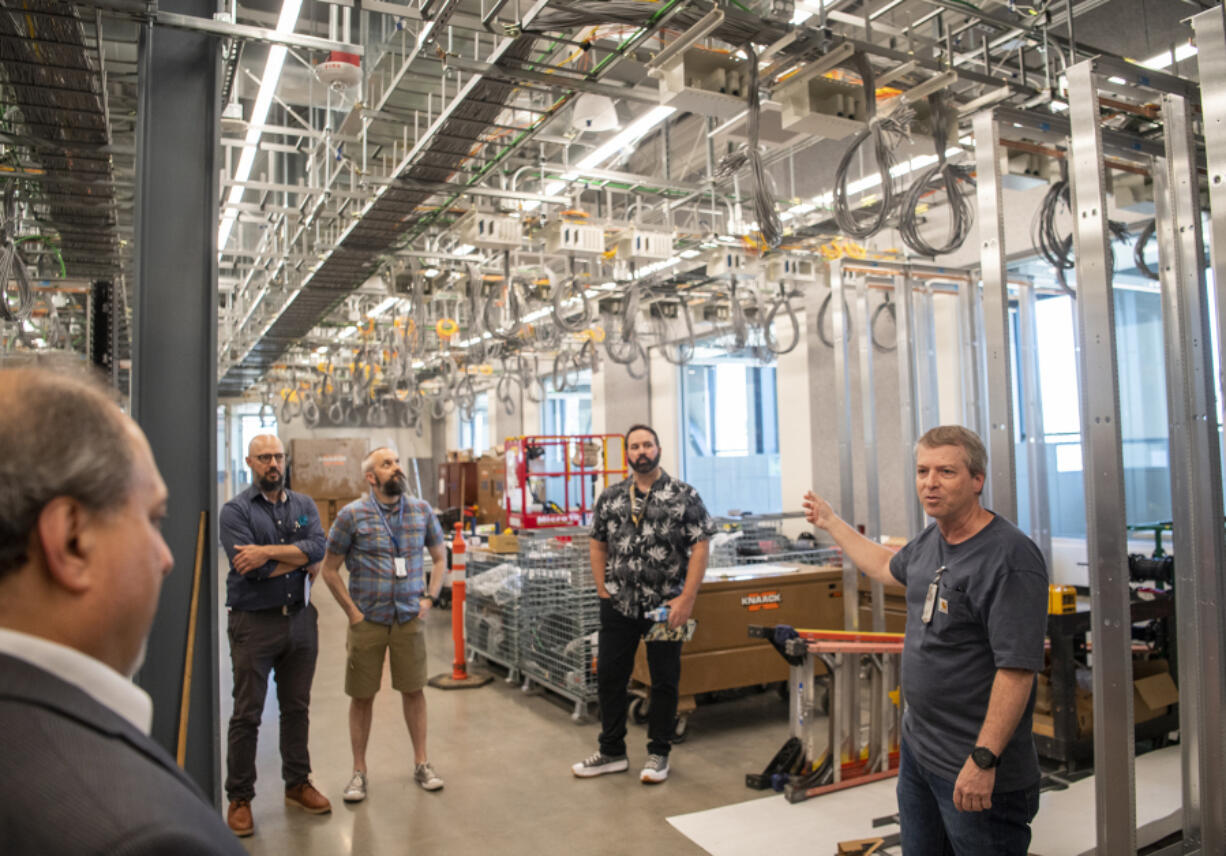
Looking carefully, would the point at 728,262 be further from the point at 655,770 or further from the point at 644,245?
the point at 655,770

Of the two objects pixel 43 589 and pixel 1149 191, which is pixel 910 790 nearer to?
pixel 43 589

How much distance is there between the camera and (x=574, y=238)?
19.7 feet

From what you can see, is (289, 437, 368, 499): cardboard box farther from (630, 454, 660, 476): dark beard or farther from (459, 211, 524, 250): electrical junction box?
(630, 454, 660, 476): dark beard

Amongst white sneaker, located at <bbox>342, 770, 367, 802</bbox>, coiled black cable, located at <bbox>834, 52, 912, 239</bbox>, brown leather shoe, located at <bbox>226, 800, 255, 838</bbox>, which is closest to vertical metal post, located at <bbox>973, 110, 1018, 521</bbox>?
coiled black cable, located at <bbox>834, 52, 912, 239</bbox>

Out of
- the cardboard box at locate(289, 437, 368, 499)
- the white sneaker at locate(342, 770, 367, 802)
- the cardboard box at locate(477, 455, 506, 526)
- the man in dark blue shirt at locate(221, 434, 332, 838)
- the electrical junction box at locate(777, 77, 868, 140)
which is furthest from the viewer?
the cardboard box at locate(289, 437, 368, 499)

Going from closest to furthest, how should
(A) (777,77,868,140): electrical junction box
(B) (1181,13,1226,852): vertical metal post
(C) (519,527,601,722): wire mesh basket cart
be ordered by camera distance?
(B) (1181,13,1226,852): vertical metal post, (A) (777,77,868,140): electrical junction box, (C) (519,527,601,722): wire mesh basket cart

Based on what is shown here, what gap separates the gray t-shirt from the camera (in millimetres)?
2123

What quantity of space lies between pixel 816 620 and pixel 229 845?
5129 mm

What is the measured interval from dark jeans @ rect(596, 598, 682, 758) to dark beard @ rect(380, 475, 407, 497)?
1.19 m

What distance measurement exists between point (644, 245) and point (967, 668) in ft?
15.2

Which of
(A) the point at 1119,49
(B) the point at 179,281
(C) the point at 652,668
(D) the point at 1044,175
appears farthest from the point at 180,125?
(A) the point at 1119,49

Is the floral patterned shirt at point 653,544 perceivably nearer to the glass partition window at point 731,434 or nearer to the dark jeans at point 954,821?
the dark jeans at point 954,821

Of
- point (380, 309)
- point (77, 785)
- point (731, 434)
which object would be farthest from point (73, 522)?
point (731, 434)

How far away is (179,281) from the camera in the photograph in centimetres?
301
